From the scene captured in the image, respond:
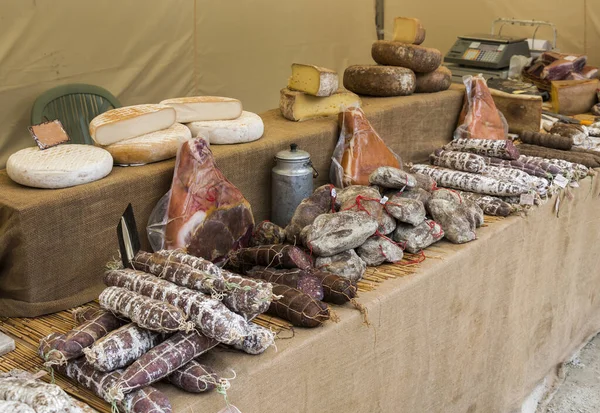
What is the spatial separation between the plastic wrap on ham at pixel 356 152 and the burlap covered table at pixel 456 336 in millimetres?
496

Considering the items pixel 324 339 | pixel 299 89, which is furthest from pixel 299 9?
pixel 324 339

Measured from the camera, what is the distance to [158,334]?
1601 millimetres

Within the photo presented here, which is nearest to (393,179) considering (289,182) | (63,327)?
(289,182)

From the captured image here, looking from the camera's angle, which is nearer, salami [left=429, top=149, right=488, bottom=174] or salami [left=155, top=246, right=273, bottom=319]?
salami [left=155, top=246, right=273, bottom=319]

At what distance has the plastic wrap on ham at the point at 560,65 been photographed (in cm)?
443

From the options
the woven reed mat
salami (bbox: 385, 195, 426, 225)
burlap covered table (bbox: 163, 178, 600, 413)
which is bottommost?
burlap covered table (bbox: 163, 178, 600, 413)

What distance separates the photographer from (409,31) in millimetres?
3291

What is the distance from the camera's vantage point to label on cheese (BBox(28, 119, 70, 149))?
211cm

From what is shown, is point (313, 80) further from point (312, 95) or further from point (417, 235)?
point (417, 235)

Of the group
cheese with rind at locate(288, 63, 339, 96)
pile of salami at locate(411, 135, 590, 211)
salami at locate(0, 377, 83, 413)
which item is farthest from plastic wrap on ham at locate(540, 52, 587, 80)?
salami at locate(0, 377, 83, 413)

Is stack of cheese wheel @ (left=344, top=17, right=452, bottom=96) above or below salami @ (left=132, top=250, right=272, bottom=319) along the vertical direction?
above

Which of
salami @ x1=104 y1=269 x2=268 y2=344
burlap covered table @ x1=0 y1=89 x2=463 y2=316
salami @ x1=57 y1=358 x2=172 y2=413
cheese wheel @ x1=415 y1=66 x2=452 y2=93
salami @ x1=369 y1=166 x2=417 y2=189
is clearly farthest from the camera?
cheese wheel @ x1=415 y1=66 x2=452 y2=93

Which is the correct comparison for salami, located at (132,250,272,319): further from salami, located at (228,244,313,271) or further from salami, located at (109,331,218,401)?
salami, located at (228,244,313,271)

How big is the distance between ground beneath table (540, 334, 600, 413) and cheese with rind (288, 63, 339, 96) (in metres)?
1.68
